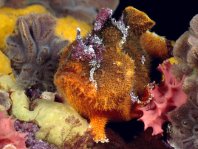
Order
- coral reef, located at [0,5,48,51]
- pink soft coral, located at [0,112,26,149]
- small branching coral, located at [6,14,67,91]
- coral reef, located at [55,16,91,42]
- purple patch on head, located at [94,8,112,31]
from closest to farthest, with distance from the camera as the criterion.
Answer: pink soft coral, located at [0,112,26,149], purple patch on head, located at [94,8,112,31], small branching coral, located at [6,14,67,91], coral reef, located at [0,5,48,51], coral reef, located at [55,16,91,42]

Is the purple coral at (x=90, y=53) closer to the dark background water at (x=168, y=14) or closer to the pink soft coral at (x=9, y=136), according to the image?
the pink soft coral at (x=9, y=136)

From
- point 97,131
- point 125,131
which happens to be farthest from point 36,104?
point 125,131

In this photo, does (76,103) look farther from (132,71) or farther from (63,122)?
(132,71)

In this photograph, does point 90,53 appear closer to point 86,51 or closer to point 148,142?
point 86,51

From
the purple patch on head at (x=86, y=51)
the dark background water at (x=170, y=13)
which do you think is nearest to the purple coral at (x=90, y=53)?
the purple patch on head at (x=86, y=51)

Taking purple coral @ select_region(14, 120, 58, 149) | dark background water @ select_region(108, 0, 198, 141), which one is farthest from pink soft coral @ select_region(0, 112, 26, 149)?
dark background water @ select_region(108, 0, 198, 141)

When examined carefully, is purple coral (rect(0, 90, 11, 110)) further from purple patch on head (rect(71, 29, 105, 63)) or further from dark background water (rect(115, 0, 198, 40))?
dark background water (rect(115, 0, 198, 40))

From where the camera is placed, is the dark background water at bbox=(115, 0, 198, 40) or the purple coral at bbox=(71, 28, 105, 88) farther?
the dark background water at bbox=(115, 0, 198, 40)
